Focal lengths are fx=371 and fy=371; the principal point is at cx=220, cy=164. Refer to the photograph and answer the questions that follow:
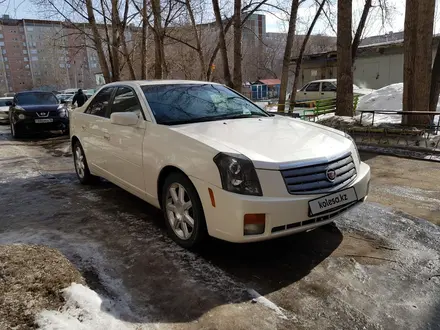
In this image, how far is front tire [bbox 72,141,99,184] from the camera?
557cm

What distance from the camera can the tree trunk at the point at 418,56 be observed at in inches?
312

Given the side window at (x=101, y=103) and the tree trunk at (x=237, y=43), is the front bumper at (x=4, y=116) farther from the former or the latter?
the side window at (x=101, y=103)

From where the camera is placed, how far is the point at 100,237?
3652 millimetres

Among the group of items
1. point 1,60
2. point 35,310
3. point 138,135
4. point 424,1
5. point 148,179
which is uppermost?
point 1,60

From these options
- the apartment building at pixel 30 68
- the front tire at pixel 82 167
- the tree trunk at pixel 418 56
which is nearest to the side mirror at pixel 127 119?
the front tire at pixel 82 167

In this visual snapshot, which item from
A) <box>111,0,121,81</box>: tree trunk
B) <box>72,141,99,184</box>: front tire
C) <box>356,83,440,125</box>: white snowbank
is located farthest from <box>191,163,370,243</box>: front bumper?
<box>111,0,121,81</box>: tree trunk

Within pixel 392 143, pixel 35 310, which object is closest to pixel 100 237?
pixel 35 310

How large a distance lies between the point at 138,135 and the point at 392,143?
577cm

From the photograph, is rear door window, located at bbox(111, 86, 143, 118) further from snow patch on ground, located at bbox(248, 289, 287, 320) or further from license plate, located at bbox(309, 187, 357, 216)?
snow patch on ground, located at bbox(248, 289, 287, 320)

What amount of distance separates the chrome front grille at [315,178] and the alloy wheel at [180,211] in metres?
0.89

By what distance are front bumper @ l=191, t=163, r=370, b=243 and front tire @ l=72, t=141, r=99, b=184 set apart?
125 inches

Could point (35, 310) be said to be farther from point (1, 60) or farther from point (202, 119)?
point (1, 60)

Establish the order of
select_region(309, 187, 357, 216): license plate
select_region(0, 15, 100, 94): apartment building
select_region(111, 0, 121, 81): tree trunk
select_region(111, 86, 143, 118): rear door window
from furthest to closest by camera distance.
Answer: select_region(0, 15, 100, 94): apartment building, select_region(111, 0, 121, 81): tree trunk, select_region(111, 86, 143, 118): rear door window, select_region(309, 187, 357, 216): license plate

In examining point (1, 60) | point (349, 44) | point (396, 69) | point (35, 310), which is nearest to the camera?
point (35, 310)
